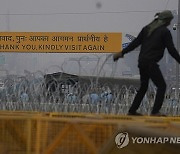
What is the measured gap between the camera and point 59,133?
4.42 metres

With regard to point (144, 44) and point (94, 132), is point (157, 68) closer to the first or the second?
point (144, 44)

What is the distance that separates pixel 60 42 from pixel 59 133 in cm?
1657

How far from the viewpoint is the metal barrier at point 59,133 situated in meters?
4.16

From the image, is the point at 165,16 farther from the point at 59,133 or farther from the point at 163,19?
the point at 59,133

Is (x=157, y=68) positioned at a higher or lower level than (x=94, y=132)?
higher

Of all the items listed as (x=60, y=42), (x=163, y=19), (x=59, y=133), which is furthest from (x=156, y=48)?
(x=60, y=42)

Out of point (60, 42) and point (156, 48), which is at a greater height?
point (60, 42)

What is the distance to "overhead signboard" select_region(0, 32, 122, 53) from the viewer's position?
67.1 feet

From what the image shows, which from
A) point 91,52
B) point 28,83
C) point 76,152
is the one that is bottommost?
point 76,152

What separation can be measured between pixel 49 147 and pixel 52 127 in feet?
0.70

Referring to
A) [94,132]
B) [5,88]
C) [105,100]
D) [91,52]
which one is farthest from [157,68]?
[91,52]

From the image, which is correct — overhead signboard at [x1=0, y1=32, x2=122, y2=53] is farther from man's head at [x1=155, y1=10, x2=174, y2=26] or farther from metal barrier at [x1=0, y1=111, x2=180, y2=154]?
metal barrier at [x1=0, y1=111, x2=180, y2=154]

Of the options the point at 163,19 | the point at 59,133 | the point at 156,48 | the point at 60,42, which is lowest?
the point at 59,133

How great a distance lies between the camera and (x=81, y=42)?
20.7m
